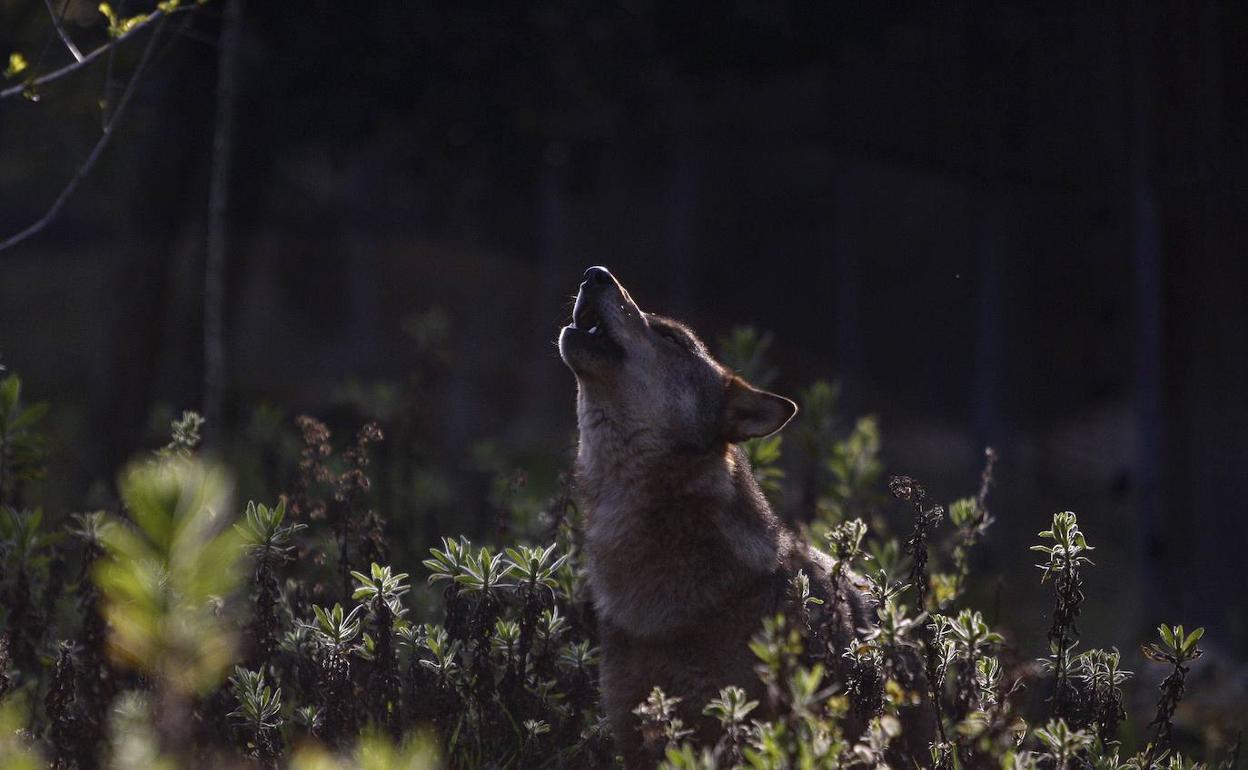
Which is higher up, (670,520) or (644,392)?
(644,392)

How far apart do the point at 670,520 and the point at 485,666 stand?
88 centimetres

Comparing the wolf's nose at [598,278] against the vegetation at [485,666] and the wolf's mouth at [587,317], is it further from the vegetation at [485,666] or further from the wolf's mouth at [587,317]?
the vegetation at [485,666]

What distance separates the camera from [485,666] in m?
4.37

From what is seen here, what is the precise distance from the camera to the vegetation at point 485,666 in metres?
3.15

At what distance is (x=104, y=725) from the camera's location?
4.19 metres

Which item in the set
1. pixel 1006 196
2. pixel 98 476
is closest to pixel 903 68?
pixel 1006 196

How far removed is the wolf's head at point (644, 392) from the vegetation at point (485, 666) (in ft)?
1.75

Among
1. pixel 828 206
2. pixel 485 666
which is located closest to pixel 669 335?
pixel 485 666

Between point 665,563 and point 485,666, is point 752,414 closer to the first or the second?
point 665,563

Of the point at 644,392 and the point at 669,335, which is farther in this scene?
the point at 669,335

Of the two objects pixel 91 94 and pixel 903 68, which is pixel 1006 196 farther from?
pixel 91 94

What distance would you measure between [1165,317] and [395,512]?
17.0 ft

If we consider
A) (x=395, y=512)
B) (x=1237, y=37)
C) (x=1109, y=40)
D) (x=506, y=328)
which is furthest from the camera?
(x=506, y=328)

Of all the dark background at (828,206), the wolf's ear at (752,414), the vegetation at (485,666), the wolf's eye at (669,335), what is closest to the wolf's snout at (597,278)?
the wolf's eye at (669,335)
